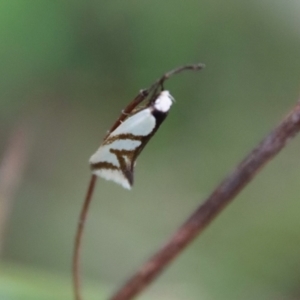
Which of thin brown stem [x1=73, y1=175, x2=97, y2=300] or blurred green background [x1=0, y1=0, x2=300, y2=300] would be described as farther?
blurred green background [x1=0, y1=0, x2=300, y2=300]

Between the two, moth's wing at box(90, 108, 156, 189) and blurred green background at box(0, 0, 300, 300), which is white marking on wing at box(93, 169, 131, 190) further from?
blurred green background at box(0, 0, 300, 300)

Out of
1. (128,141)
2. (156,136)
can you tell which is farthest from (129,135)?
(156,136)

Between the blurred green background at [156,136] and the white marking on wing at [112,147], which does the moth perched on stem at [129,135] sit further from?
the blurred green background at [156,136]

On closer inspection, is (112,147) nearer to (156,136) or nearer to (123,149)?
(123,149)

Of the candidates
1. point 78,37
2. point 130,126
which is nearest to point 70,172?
point 78,37

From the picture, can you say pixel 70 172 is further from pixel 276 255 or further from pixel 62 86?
pixel 276 255

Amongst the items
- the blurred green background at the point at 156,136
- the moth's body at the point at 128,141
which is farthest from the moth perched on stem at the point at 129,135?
the blurred green background at the point at 156,136

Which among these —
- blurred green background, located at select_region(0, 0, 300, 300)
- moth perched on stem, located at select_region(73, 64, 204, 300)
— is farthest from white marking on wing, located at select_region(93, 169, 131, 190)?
blurred green background, located at select_region(0, 0, 300, 300)
